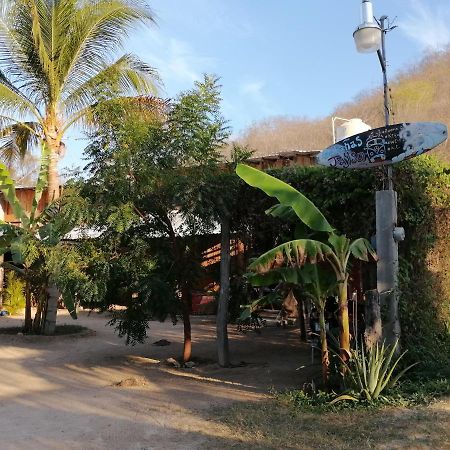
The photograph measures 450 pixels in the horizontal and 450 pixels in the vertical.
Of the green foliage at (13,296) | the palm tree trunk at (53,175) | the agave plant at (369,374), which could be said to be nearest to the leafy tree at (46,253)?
the palm tree trunk at (53,175)

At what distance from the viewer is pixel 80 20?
1359cm

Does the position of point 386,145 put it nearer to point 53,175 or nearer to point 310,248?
point 310,248

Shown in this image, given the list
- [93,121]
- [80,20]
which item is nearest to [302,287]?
[93,121]

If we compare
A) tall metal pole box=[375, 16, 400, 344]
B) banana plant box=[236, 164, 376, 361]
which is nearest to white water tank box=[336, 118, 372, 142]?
tall metal pole box=[375, 16, 400, 344]

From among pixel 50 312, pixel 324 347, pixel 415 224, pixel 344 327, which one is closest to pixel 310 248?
pixel 344 327

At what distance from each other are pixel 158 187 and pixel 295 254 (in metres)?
3.58

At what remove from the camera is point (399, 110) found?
1629 inches

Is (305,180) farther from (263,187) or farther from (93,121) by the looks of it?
(93,121)

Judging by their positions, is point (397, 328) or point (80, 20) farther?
point (80, 20)

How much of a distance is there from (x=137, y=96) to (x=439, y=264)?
8.01 meters

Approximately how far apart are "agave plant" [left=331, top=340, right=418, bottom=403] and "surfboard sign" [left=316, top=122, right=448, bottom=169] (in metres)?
2.55

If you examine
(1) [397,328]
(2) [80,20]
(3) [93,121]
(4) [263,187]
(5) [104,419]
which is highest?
(2) [80,20]

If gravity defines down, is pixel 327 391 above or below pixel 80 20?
below

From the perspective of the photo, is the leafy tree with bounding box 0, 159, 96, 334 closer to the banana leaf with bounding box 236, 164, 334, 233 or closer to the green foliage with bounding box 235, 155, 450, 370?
the banana leaf with bounding box 236, 164, 334, 233
